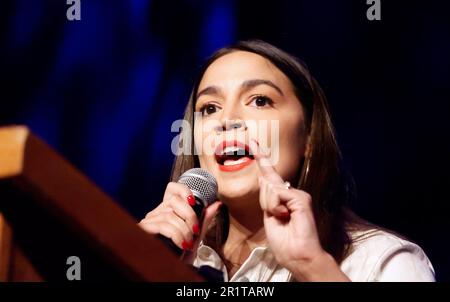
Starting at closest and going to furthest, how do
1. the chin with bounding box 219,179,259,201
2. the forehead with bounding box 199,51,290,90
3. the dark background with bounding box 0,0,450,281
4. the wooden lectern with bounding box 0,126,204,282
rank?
the wooden lectern with bounding box 0,126,204,282
the chin with bounding box 219,179,259,201
the forehead with bounding box 199,51,290,90
the dark background with bounding box 0,0,450,281

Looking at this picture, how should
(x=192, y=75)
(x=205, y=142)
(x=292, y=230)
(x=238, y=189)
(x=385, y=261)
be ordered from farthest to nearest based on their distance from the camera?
1. (x=192, y=75)
2. (x=205, y=142)
3. (x=238, y=189)
4. (x=385, y=261)
5. (x=292, y=230)

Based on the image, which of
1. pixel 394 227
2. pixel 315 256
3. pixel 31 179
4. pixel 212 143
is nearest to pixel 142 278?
pixel 31 179

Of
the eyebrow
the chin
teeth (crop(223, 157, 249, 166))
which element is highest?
the eyebrow

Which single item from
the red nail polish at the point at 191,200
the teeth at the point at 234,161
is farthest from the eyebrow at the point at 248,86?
the red nail polish at the point at 191,200

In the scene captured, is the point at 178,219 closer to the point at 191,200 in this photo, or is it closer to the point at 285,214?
the point at 191,200

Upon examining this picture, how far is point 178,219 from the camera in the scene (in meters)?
1.04

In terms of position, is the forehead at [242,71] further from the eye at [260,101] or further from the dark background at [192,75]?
the dark background at [192,75]

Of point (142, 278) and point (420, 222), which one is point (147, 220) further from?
point (420, 222)

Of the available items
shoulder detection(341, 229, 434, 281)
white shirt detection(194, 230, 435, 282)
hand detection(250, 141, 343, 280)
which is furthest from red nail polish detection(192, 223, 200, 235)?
shoulder detection(341, 229, 434, 281)

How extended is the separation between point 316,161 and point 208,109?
37 cm

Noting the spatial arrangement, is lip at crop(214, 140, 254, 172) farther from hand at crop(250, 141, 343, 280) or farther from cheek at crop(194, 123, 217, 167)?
hand at crop(250, 141, 343, 280)

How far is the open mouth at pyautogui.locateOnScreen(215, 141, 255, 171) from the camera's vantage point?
133cm

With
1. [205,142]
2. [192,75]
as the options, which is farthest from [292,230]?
[192,75]

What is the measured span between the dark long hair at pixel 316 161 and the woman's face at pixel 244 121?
0.03 m
